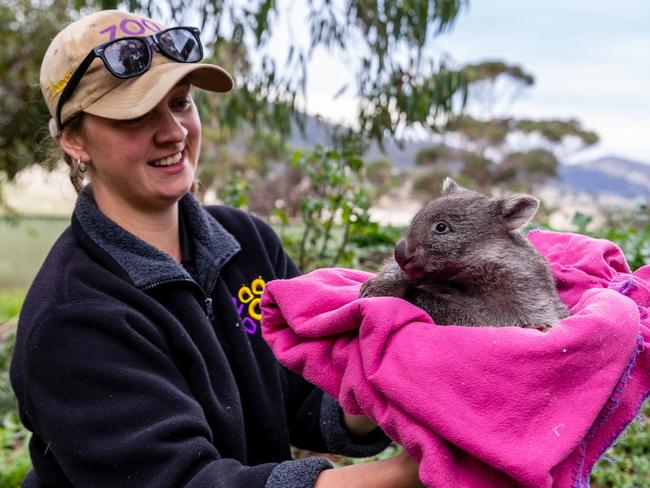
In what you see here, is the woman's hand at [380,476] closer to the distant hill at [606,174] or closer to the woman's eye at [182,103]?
the woman's eye at [182,103]

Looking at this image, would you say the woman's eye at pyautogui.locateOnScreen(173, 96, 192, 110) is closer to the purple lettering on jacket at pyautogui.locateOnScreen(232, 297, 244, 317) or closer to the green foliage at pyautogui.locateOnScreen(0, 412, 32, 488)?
the purple lettering on jacket at pyautogui.locateOnScreen(232, 297, 244, 317)

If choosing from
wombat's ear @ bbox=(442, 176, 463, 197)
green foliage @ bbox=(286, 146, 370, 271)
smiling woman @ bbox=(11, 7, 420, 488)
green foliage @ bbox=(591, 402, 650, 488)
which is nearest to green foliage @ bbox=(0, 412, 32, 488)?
smiling woman @ bbox=(11, 7, 420, 488)

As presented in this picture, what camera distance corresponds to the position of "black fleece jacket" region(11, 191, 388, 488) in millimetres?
1859

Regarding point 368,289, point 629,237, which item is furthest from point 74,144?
point 629,237

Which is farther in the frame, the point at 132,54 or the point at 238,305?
the point at 238,305

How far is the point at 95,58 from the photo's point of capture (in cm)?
226

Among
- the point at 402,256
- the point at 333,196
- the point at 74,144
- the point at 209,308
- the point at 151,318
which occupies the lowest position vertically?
the point at 333,196

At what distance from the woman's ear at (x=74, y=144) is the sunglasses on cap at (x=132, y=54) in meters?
0.04

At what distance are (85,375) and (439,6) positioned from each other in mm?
4649

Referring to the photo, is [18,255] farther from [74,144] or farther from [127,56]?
[127,56]

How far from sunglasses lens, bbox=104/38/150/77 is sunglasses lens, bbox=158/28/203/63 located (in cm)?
9

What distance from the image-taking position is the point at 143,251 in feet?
7.63

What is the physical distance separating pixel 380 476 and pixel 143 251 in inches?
44.3

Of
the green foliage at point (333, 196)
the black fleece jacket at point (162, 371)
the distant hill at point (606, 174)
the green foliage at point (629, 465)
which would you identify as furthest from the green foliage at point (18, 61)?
the distant hill at point (606, 174)
